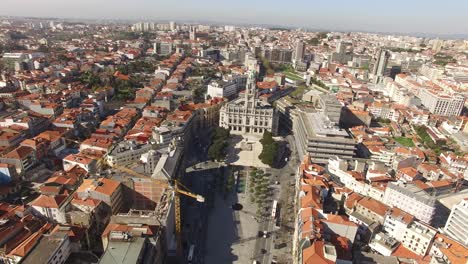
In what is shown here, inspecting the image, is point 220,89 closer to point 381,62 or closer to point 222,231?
point 222,231

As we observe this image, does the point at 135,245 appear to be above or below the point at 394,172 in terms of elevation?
above

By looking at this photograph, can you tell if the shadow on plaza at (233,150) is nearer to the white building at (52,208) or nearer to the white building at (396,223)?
the white building at (396,223)

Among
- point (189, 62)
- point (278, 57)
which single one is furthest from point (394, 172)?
point (278, 57)

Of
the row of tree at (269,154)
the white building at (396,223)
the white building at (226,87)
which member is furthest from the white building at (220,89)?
the white building at (396,223)

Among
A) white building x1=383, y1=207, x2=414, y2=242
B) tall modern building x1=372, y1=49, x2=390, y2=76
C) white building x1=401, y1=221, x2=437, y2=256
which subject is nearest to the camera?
white building x1=401, y1=221, x2=437, y2=256

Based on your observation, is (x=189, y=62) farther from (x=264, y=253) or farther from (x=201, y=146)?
(x=264, y=253)

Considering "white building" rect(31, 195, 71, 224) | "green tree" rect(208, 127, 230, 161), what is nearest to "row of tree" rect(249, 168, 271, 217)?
"green tree" rect(208, 127, 230, 161)

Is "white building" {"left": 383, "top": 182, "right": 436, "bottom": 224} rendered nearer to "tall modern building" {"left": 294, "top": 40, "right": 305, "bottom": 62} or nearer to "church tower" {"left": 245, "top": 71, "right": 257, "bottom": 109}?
"church tower" {"left": 245, "top": 71, "right": 257, "bottom": 109}
